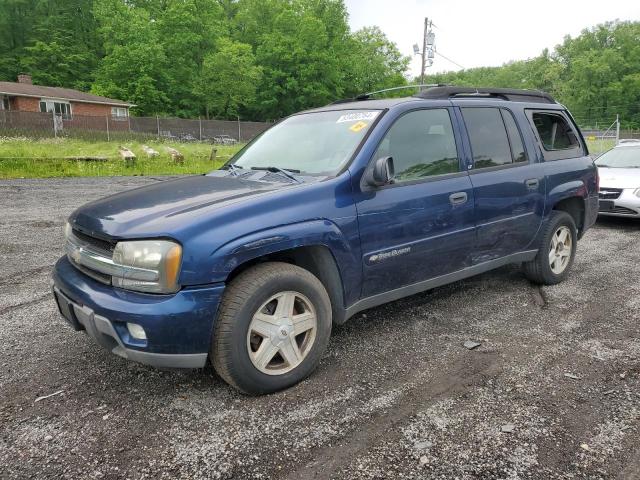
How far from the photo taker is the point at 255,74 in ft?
171

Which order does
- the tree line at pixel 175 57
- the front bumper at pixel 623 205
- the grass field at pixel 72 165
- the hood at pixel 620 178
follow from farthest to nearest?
the tree line at pixel 175 57
the grass field at pixel 72 165
the hood at pixel 620 178
the front bumper at pixel 623 205

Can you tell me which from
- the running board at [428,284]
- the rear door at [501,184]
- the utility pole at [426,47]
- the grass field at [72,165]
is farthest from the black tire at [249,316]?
the utility pole at [426,47]

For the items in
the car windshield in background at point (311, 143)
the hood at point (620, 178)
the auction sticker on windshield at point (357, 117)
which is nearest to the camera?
the car windshield in background at point (311, 143)

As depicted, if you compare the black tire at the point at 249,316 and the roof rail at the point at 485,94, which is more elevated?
the roof rail at the point at 485,94

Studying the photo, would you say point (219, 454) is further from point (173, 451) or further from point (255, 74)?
point (255, 74)

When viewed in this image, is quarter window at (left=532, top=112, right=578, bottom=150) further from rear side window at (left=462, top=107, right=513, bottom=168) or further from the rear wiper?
the rear wiper

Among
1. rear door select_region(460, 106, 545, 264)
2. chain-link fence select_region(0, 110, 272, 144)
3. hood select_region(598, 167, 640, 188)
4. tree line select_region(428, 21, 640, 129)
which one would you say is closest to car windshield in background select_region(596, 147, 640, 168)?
hood select_region(598, 167, 640, 188)

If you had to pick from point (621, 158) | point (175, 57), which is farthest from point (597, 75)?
point (621, 158)

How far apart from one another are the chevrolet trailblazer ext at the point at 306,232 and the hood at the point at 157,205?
0.02m

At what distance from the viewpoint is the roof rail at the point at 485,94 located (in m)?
4.00

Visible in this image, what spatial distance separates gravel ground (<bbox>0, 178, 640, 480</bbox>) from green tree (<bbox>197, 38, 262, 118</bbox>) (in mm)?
50540

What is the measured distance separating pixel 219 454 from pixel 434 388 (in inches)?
53.9

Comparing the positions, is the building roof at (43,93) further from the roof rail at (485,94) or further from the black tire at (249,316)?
the black tire at (249,316)

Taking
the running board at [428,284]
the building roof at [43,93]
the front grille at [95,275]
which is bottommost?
the running board at [428,284]
